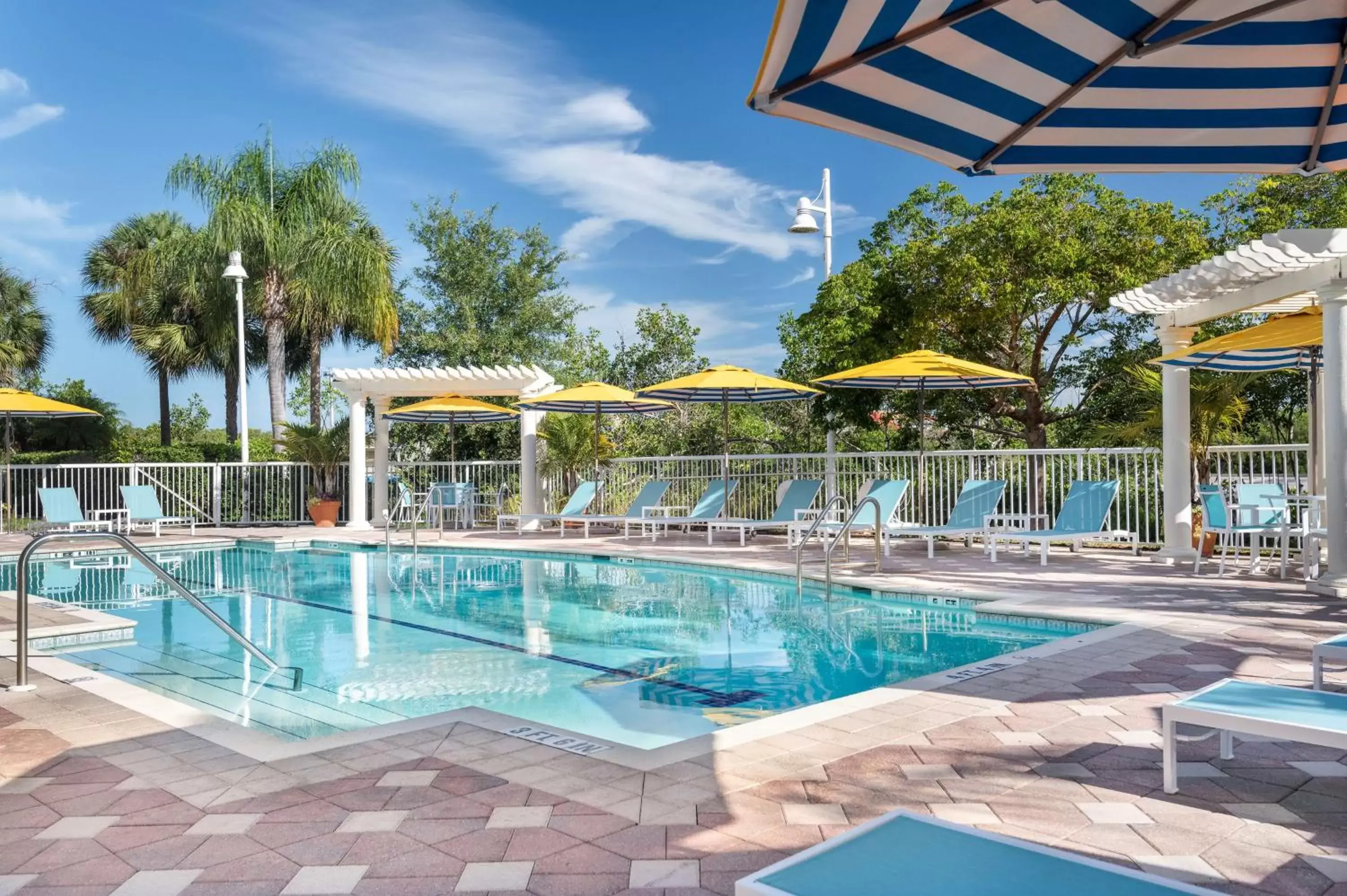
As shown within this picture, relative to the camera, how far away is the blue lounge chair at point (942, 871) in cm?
170

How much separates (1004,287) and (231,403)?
22231mm

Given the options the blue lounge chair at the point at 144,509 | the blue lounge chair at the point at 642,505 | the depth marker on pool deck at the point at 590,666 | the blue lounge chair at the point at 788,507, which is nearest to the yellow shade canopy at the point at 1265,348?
the blue lounge chair at the point at 788,507

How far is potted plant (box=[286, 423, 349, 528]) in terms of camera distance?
18.7 meters

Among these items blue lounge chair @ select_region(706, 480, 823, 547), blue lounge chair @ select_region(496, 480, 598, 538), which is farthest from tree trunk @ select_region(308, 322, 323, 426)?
blue lounge chair @ select_region(706, 480, 823, 547)

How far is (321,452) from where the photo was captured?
18766mm

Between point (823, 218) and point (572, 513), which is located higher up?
point (823, 218)

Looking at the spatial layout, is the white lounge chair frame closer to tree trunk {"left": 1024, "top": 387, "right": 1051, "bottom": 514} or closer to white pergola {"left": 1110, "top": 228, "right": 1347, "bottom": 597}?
white pergola {"left": 1110, "top": 228, "right": 1347, "bottom": 597}

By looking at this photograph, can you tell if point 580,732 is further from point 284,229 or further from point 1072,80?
point 284,229

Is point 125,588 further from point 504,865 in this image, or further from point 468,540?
point 504,865

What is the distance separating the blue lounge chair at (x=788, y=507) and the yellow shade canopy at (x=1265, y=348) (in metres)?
4.56

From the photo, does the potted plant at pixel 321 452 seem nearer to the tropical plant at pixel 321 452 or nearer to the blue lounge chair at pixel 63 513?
the tropical plant at pixel 321 452

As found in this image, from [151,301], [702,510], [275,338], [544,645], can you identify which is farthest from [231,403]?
[544,645]

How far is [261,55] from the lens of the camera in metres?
35.4

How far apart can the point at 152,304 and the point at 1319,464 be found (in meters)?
27.9
